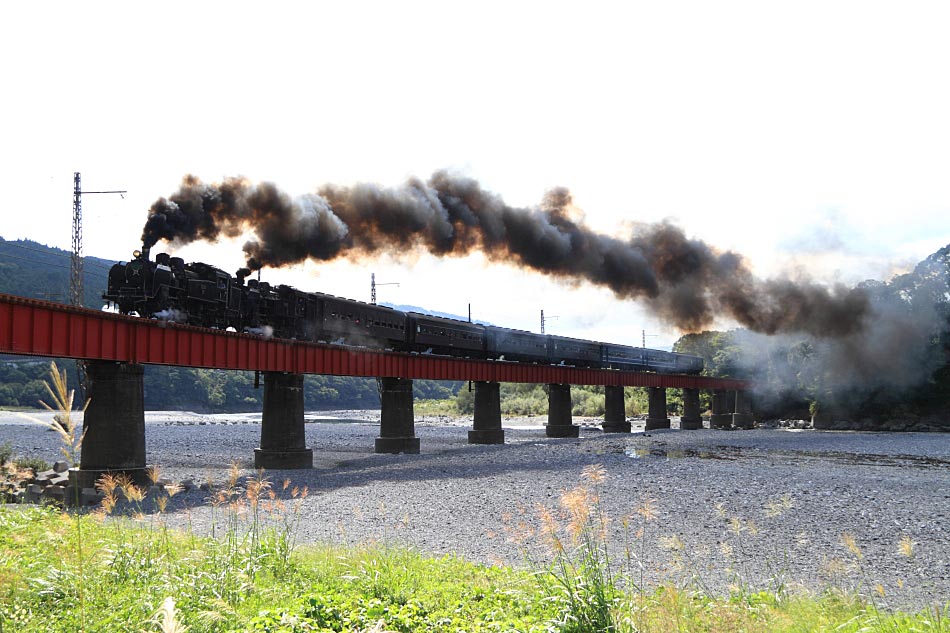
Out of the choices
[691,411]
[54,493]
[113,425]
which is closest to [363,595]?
[54,493]

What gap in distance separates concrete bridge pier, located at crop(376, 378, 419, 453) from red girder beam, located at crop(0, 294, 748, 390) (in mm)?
1028

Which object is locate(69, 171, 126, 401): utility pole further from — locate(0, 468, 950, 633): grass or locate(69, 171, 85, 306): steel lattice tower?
locate(0, 468, 950, 633): grass

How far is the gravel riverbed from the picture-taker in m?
13.1

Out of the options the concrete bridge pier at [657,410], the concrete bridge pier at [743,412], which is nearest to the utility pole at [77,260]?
the concrete bridge pier at [657,410]

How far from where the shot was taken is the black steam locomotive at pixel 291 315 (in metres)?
26.6

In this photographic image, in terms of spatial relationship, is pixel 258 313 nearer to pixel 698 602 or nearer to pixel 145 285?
pixel 145 285

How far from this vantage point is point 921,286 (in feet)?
246

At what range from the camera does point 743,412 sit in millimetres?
89625

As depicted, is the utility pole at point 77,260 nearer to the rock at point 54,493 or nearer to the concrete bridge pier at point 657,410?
the rock at point 54,493

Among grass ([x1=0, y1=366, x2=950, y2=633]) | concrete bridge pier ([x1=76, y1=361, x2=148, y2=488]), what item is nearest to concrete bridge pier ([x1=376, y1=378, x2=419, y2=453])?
concrete bridge pier ([x1=76, y1=361, x2=148, y2=488])

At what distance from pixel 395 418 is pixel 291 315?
1080 cm

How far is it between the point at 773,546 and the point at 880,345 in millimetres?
69499

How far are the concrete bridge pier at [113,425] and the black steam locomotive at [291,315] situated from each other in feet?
8.49

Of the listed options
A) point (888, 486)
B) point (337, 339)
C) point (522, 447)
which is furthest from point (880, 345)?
point (337, 339)
